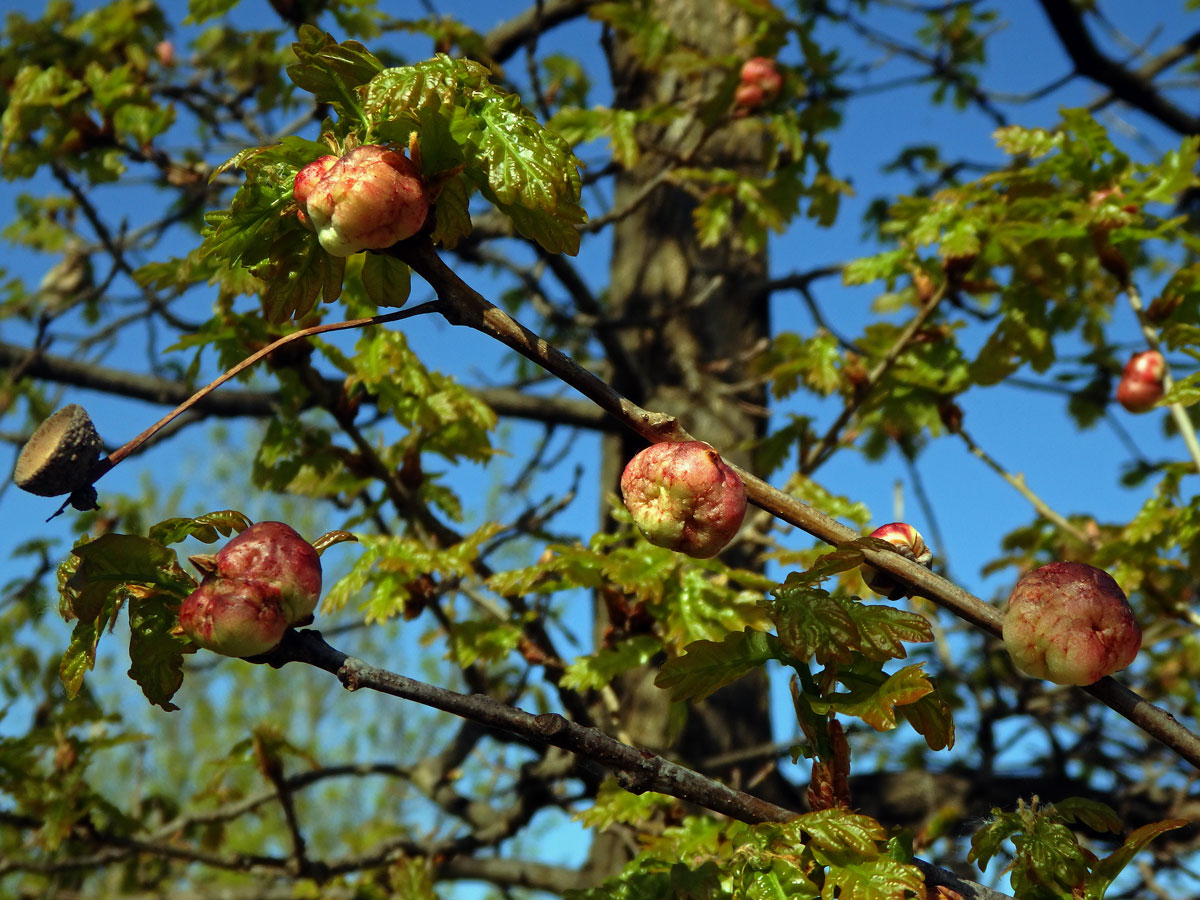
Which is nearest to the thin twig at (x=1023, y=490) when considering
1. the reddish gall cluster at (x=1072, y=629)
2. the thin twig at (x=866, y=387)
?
the thin twig at (x=866, y=387)

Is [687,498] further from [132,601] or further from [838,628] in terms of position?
[132,601]

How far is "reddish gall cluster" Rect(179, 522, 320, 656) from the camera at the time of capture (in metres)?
1.14

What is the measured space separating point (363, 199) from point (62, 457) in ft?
1.47

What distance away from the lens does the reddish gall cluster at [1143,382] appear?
2.89m

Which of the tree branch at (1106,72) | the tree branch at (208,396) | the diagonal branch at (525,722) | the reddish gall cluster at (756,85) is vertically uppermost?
the tree branch at (1106,72)

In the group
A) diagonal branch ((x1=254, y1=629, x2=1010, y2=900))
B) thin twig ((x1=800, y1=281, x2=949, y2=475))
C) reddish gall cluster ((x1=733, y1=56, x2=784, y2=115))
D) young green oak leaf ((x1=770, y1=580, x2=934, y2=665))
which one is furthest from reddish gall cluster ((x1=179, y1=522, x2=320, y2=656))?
reddish gall cluster ((x1=733, y1=56, x2=784, y2=115))

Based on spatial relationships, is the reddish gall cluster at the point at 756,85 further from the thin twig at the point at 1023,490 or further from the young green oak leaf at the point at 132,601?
the young green oak leaf at the point at 132,601

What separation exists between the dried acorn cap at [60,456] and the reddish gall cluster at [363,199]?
366 mm

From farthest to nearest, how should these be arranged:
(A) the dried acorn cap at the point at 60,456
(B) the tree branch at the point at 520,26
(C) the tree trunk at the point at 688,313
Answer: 1. (B) the tree branch at the point at 520,26
2. (C) the tree trunk at the point at 688,313
3. (A) the dried acorn cap at the point at 60,456

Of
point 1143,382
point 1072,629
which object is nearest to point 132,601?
point 1072,629

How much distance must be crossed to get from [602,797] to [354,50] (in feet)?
5.58

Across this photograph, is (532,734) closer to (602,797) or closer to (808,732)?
(808,732)

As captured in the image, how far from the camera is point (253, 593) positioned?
115 centimetres

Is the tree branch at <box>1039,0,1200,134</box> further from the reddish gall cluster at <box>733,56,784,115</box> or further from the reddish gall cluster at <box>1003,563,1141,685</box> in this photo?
the reddish gall cluster at <box>1003,563,1141,685</box>
